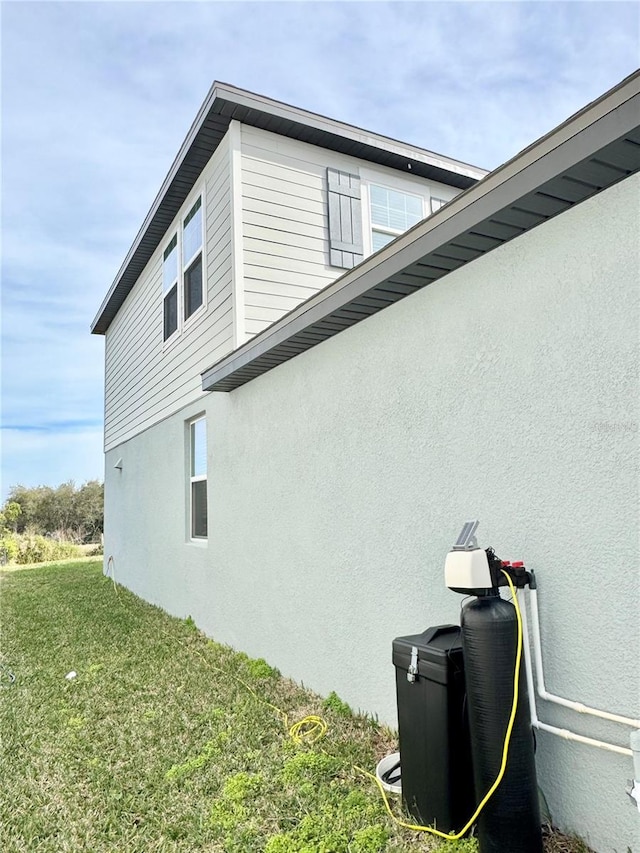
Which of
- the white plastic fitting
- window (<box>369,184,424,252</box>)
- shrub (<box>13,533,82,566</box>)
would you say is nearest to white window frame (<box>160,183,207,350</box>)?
window (<box>369,184,424,252</box>)

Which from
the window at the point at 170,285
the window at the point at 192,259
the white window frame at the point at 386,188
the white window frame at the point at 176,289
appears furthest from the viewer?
the window at the point at 170,285

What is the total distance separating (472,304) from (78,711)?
13.4ft

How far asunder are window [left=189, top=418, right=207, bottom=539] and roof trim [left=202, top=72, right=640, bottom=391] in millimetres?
3735

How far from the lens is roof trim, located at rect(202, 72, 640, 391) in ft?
A: 6.77

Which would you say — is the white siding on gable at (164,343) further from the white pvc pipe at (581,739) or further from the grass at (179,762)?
the white pvc pipe at (581,739)

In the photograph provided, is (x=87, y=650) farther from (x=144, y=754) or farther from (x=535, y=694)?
(x=535, y=694)

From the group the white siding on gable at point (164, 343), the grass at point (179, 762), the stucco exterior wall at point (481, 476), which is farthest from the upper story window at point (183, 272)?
the grass at point (179, 762)

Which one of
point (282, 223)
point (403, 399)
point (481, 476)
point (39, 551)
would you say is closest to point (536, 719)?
point (481, 476)

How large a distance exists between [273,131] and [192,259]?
6.41ft

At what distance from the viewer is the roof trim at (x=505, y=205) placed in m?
2.06

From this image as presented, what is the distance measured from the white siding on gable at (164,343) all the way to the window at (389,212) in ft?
6.19

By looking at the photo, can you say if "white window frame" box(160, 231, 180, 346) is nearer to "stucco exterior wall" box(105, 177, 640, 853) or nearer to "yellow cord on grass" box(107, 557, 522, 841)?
"stucco exterior wall" box(105, 177, 640, 853)

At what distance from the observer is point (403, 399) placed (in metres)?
3.43

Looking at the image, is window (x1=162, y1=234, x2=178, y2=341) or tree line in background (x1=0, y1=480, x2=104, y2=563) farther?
tree line in background (x1=0, y1=480, x2=104, y2=563)
